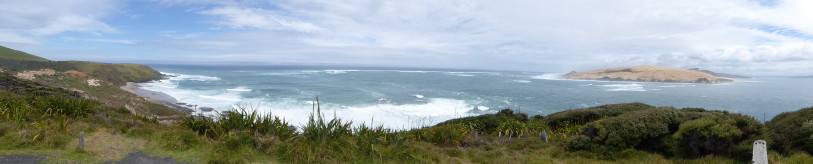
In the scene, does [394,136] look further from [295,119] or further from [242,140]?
[295,119]

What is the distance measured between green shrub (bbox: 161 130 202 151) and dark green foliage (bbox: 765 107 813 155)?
1074 cm

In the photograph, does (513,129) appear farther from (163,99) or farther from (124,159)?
(163,99)

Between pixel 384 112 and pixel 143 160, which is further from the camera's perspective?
pixel 384 112

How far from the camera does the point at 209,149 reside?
652 cm

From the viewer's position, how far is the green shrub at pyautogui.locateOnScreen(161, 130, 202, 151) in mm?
6582

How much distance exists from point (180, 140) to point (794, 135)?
11334 mm

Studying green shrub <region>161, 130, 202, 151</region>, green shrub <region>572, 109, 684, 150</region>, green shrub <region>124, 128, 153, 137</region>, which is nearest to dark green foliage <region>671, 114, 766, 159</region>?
green shrub <region>572, 109, 684, 150</region>

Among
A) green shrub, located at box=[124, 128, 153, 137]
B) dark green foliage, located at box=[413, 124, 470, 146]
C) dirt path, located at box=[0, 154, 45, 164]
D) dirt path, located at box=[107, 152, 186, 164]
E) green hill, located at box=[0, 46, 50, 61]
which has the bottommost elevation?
dark green foliage, located at box=[413, 124, 470, 146]

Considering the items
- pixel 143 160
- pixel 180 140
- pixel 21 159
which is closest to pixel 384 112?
pixel 180 140

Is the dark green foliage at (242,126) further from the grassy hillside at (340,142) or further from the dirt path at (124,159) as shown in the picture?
the dirt path at (124,159)

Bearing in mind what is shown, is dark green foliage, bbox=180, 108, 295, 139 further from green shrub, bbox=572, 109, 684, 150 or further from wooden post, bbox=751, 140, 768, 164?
wooden post, bbox=751, 140, 768, 164

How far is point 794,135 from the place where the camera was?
7258mm

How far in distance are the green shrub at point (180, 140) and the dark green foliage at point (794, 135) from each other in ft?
35.2

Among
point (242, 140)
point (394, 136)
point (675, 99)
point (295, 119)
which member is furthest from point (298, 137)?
point (675, 99)
